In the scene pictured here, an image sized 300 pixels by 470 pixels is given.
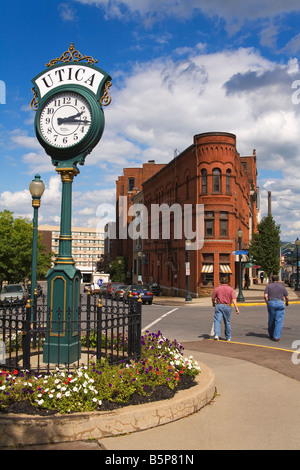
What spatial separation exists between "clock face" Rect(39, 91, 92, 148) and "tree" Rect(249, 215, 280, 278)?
39599mm

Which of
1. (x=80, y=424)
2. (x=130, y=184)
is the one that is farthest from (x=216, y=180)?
(x=130, y=184)

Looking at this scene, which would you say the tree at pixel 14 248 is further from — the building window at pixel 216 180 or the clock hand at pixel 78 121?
the clock hand at pixel 78 121

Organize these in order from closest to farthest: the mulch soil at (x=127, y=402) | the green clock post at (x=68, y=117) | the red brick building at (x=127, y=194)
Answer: the mulch soil at (x=127, y=402)
the green clock post at (x=68, y=117)
the red brick building at (x=127, y=194)

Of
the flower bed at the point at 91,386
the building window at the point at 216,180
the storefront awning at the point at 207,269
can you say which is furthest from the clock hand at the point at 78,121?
the building window at the point at 216,180

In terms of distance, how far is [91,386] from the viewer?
17.7ft

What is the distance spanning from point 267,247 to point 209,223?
12.9m

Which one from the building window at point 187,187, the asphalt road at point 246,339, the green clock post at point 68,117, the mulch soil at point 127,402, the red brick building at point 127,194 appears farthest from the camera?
the red brick building at point 127,194

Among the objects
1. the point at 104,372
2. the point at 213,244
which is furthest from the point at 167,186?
the point at 104,372

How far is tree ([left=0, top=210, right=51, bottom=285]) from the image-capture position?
4088cm

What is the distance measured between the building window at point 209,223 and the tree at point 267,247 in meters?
12.4

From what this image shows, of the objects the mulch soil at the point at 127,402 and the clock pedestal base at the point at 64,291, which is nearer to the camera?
the mulch soil at the point at 127,402

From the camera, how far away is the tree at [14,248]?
40.9 meters

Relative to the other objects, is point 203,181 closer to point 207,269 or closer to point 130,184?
point 207,269
